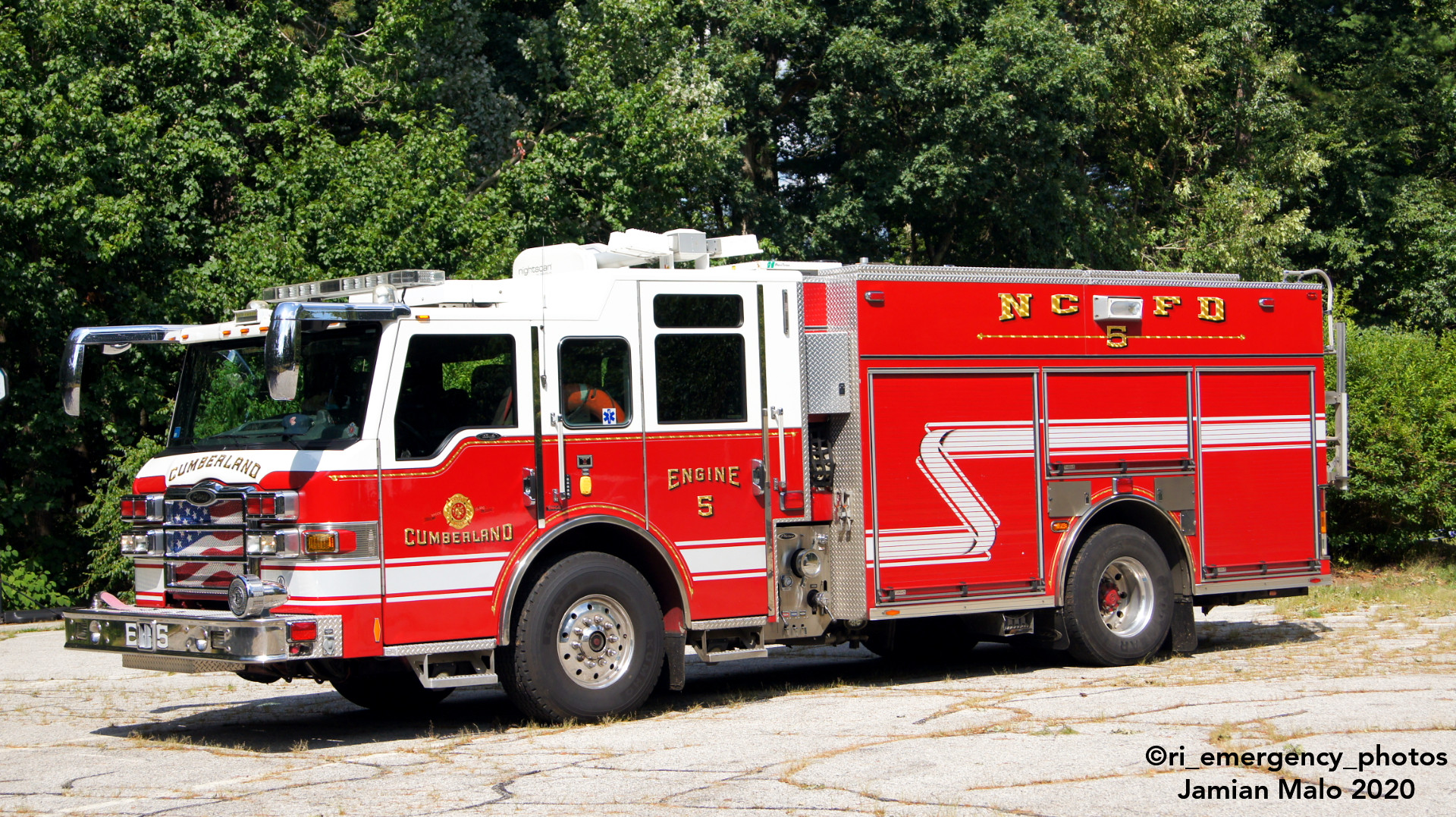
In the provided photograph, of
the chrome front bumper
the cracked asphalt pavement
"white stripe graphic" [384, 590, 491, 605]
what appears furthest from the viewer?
"white stripe graphic" [384, 590, 491, 605]

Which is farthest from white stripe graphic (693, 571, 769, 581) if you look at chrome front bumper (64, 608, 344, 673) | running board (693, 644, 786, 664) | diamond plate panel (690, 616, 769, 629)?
chrome front bumper (64, 608, 344, 673)

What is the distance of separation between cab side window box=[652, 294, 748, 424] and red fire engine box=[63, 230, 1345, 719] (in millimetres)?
20

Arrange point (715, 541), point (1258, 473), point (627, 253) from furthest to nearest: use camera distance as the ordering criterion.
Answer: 1. point (1258, 473)
2. point (627, 253)
3. point (715, 541)

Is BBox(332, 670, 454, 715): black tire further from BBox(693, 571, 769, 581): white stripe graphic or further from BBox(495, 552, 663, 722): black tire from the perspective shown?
BBox(693, 571, 769, 581): white stripe graphic

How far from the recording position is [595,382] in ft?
30.5

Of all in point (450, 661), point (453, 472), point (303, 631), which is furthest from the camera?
point (450, 661)

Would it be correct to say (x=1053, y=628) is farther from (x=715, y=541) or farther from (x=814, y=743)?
(x=814, y=743)

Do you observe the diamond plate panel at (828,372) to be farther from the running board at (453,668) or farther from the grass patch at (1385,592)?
the grass patch at (1385,592)

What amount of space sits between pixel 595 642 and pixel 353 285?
8.80 feet

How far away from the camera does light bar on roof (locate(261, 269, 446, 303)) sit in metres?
8.87

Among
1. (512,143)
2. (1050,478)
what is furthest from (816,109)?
(1050,478)

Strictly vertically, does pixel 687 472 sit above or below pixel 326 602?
above

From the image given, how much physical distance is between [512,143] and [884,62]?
655 centimetres

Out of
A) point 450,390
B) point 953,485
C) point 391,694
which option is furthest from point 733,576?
point 391,694
